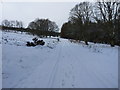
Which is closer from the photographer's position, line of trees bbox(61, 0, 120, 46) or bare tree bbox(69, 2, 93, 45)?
line of trees bbox(61, 0, 120, 46)

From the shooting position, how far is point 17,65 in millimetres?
9031

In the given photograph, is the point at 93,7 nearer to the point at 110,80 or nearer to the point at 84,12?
the point at 84,12

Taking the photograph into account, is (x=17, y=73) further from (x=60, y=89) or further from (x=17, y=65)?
(x=60, y=89)

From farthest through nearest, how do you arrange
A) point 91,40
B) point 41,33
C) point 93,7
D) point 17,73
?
point 41,33 < point 91,40 < point 93,7 < point 17,73

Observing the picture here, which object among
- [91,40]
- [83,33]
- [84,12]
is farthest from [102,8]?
[91,40]

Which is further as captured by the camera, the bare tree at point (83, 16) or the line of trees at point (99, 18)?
the bare tree at point (83, 16)

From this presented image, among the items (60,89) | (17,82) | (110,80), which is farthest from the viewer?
(110,80)

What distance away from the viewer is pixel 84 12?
36.8 metres

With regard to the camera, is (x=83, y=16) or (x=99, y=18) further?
(x=83, y=16)

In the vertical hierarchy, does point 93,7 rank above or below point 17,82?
above

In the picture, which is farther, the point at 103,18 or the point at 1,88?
the point at 103,18

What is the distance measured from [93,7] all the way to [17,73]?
103 feet

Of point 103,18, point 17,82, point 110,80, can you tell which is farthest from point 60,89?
point 103,18

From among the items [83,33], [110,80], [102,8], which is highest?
[102,8]
